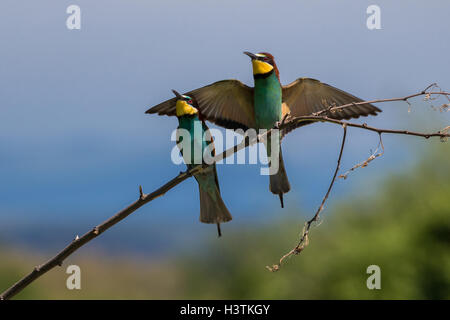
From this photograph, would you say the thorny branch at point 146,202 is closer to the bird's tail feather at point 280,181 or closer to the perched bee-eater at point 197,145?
the bird's tail feather at point 280,181

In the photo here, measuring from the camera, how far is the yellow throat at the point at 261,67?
2.99 m

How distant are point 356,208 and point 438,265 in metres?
3.25

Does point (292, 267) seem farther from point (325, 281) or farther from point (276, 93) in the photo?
Result: point (276, 93)

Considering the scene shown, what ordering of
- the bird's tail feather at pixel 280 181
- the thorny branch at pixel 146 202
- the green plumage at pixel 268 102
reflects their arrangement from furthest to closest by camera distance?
the green plumage at pixel 268 102
the bird's tail feather at pixel 280 181
the thorny branch at pixel 146 202

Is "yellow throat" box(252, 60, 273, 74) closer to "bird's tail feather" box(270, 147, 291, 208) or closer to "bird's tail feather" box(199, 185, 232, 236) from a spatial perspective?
"bird's tail feather" box(270, 147, 291, 208)

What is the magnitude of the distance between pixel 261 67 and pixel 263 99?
0.63ft

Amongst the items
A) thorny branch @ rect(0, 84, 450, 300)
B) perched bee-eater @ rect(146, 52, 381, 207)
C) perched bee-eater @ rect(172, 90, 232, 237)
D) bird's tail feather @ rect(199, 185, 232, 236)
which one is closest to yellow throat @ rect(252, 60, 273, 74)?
perched bee-eater @ rect(146, 52, 381, 207)

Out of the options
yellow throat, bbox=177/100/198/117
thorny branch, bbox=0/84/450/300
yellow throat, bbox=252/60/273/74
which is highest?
yellow throat, bbox=252/60/273/74

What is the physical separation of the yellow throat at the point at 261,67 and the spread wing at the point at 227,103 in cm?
13

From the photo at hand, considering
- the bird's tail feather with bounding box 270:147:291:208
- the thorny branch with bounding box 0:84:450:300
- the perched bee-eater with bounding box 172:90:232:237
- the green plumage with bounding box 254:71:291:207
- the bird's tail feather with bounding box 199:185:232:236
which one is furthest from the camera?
the green plumage with bounding box 254:71:291:207

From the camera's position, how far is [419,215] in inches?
387

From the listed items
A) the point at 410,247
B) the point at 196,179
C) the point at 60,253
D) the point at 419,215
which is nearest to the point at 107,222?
the point at 60,253

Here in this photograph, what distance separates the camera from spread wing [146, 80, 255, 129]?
2.92m

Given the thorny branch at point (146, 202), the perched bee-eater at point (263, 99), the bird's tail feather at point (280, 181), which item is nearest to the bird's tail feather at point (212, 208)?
the bird's tail feather at point (280, 181)
